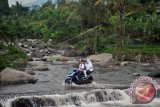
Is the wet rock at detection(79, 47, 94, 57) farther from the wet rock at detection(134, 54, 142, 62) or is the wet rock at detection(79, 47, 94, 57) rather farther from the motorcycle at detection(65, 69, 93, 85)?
the motorcycle at detection(65, 69, 93, 85)

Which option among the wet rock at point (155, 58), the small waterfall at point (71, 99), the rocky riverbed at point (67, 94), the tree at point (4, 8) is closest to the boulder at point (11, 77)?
the rocky riverbed at point (67, 94)

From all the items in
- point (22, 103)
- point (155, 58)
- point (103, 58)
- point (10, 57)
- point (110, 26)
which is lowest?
point (155, 58)

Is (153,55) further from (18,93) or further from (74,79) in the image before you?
(18,93)

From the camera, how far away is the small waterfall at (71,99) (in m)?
19.0

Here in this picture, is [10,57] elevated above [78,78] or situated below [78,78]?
above

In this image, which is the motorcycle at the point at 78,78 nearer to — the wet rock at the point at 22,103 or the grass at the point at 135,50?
the wet rock at the point at 22,103

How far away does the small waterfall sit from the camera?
19.0 metres

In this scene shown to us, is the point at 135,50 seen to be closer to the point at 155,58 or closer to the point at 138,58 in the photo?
the point at 138,58

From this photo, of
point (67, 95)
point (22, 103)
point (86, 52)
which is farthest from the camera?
point (86, 52)

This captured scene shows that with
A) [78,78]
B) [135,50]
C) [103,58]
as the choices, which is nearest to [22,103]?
[78,78]

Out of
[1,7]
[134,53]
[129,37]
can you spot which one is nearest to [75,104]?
[134,53]

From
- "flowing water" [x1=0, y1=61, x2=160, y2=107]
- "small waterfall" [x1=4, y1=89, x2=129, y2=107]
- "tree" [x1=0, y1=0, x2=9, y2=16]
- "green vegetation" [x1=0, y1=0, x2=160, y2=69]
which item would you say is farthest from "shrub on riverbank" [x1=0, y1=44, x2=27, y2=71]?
"tree" [x1=0, y1=0, x2=9, y2=16]

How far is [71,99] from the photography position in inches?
796

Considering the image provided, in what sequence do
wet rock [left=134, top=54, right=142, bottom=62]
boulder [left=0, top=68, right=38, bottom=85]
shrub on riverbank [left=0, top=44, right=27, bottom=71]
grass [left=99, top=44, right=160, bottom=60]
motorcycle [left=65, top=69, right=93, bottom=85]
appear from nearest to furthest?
motorcycle [left=65, top=69, right=93, bottom=85], boulder [left=0, top=68, right=38, bottom=85], shrub on riverbank [left=0, top=44, right=27, bottom=71], wet rock [left=134, top=54, right=142, bottom=62], grass [left=99, top=44, right=160, bottom=60]
